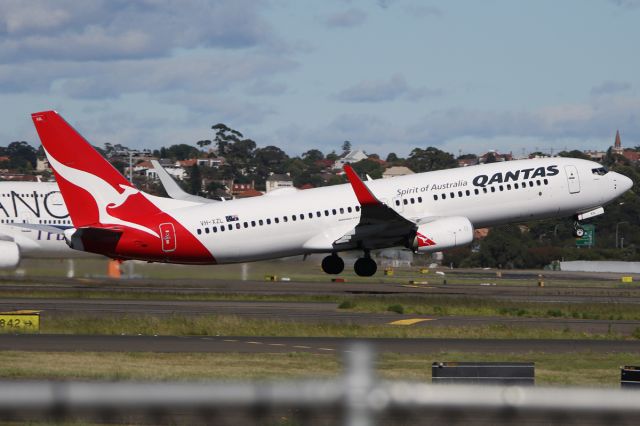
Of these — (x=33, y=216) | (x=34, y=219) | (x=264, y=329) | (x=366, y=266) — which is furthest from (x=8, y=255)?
(x=264, y=329)

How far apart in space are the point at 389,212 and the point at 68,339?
22027 millimetres

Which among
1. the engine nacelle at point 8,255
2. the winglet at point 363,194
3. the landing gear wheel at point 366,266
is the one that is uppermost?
the winglet at point 363,194

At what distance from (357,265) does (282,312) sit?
39.0 feet

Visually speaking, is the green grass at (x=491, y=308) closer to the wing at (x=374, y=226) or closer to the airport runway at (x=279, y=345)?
the wing at (x=374, y=226)

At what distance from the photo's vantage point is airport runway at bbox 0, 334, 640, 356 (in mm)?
28000

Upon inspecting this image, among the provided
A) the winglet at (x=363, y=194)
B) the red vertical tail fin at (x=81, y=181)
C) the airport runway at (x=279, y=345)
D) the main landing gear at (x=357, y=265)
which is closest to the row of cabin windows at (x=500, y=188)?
the winglet at (x=363, y=194)

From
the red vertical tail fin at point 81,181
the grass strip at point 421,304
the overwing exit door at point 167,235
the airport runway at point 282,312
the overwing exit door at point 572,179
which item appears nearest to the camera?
the airport runway at point 282,312

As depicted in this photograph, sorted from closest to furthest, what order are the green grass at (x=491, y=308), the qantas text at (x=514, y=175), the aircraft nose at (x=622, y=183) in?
1. the green grass at (x=491, y=308)
2. the qantas text at (x=514, y=175)
3. the aircraft nose at (x=622, y=183)

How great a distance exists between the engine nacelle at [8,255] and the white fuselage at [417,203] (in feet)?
38.1

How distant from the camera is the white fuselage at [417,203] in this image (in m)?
49.9

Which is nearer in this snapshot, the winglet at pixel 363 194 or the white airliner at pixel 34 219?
the winglet at pixel 363 194

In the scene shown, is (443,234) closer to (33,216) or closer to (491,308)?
(491,308)

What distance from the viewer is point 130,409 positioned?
634 cm

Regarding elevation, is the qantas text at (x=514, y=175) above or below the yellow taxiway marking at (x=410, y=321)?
above
